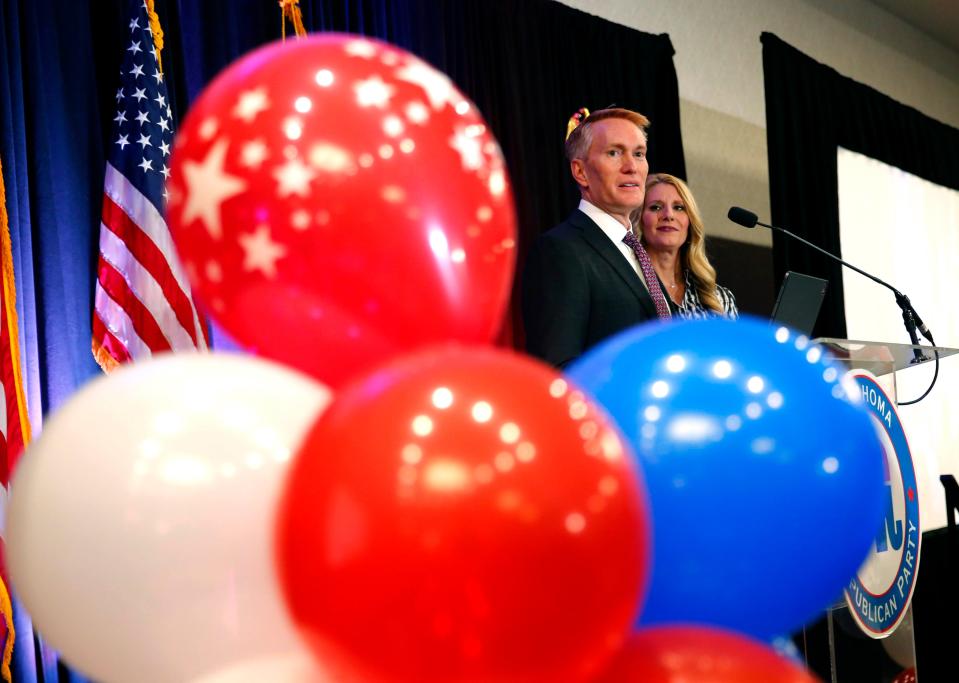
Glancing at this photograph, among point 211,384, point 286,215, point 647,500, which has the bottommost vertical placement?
point 647,500

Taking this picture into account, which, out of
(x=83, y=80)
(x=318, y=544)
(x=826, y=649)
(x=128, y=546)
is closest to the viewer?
(x=318, y=544)

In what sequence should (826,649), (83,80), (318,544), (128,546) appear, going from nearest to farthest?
(318,544) < (128,546) < (826,649) < (83,80)

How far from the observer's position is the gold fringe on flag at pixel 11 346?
213 centimetres

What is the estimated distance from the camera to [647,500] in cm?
81

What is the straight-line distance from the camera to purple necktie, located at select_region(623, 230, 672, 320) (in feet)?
8.09

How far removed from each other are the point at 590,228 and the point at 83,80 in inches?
50.6

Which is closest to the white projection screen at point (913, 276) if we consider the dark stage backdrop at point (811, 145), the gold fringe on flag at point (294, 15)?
the dark stage backdrop at point (811, 145)

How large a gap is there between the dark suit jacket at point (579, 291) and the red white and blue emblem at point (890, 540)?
535mm

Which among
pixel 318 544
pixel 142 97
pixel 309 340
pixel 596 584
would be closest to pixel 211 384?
pixel 309 340

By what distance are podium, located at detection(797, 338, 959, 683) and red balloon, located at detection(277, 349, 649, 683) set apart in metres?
1.48

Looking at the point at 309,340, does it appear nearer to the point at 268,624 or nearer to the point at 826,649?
the point at 268,624

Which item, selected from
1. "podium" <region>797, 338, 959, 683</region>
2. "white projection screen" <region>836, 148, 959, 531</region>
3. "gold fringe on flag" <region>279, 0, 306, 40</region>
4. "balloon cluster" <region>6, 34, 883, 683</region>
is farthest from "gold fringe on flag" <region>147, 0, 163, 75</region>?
"white projection screen" <region>836, 148, 959, 531</region>

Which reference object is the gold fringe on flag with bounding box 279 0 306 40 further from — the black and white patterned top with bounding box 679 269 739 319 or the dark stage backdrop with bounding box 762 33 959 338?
the dark stage backdrop with bounding box 762 33 959 338

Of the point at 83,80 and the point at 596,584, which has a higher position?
the point at 83,80
